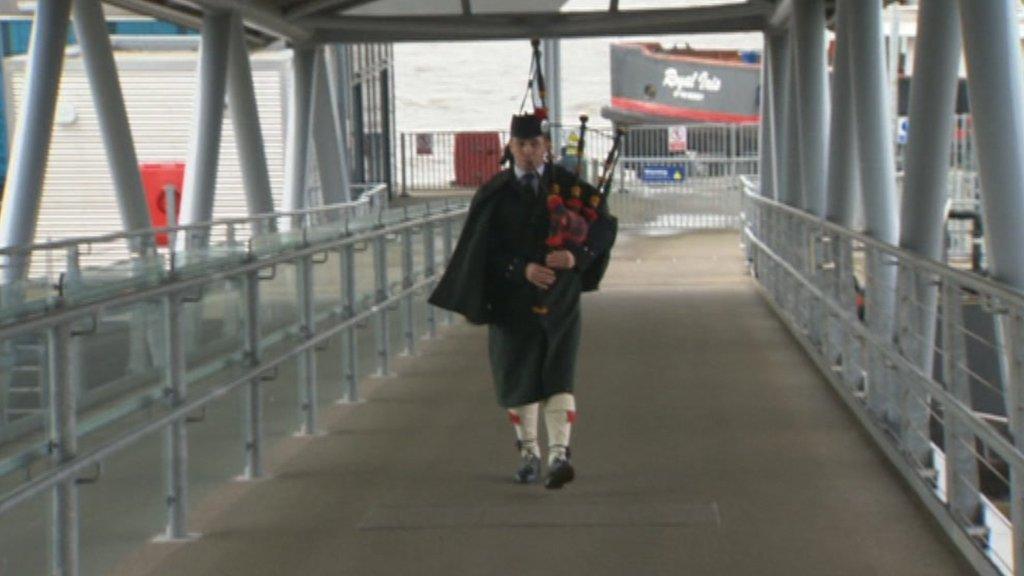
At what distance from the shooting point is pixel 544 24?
85.8 feet

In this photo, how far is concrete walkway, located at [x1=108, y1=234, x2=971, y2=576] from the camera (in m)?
7.52

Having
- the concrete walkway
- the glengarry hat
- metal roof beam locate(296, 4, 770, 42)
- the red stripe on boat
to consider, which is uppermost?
metal roof beam locate(296, 4, 770, 42)

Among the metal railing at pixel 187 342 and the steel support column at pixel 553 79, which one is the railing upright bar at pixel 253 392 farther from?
the steel support column at pixel 553 79

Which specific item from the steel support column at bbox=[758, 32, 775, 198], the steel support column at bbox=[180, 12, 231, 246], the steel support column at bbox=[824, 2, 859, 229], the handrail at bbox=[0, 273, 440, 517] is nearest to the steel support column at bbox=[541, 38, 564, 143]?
the steel support column at bbox=[758, 32, 775, 198]

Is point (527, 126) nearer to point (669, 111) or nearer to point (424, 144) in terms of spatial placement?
point (424, 144)

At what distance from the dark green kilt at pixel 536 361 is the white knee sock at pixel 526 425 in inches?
3.4

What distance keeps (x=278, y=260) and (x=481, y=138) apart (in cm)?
4090

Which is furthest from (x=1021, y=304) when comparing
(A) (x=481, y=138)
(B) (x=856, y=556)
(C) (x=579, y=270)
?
(A) (x=481, y=138)

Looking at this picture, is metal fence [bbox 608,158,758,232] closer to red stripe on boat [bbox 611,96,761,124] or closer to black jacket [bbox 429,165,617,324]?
red stripe on boat [bbox 611,96,761,124]

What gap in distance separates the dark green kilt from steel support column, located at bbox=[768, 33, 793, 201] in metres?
16.5

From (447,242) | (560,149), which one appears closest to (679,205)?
(560,149)

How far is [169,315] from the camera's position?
305 inches

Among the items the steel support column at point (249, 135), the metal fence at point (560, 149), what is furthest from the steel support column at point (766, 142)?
the steel support column at point (249, 135)

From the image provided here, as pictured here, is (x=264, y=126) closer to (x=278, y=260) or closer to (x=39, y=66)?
(x=39, y=66)
